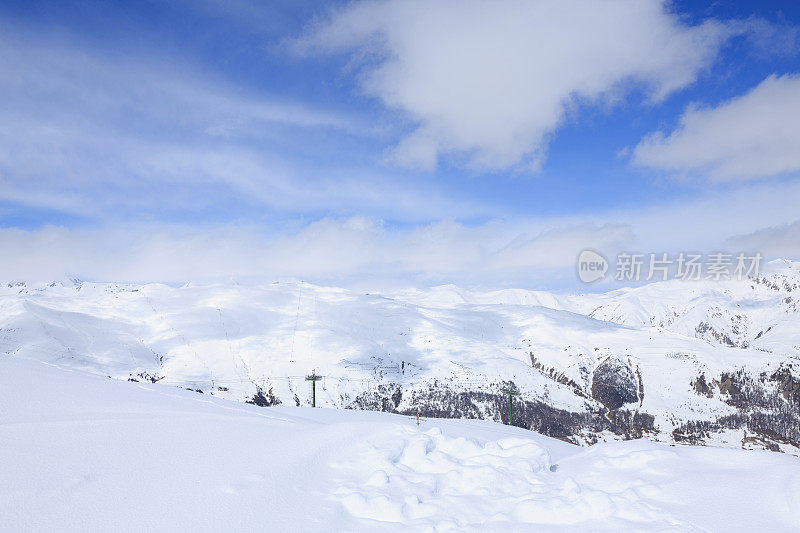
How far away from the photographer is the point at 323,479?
10820mm

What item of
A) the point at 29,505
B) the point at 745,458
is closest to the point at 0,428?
the point at 29,505

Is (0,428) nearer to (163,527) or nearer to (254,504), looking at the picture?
(163,527)

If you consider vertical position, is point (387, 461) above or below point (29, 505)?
below

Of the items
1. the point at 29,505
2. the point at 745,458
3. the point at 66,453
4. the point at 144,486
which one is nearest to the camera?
the point at 29,505

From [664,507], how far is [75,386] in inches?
700

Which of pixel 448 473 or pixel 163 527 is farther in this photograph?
pixel 448 473

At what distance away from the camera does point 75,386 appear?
1473 cm

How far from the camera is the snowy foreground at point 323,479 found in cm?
834

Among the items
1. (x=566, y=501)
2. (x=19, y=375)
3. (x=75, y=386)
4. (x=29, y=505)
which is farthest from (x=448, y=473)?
(x=19, y=375)

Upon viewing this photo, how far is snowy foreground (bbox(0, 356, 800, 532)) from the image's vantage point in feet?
27.3

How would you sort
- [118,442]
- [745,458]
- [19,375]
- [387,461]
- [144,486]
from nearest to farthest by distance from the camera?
[144,486]
[118,442]
[745,458]
[387,461]
[19,375]

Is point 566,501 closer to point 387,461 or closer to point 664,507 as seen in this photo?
point 664,507

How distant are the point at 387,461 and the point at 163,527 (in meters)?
6.09

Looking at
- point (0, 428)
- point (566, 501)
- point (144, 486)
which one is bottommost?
point (566, 501)
